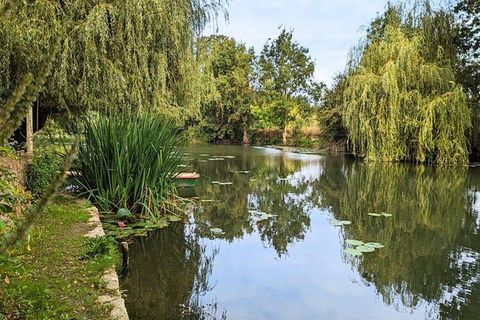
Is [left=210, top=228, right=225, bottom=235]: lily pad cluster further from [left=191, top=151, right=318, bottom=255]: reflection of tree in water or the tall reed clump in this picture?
the tall reed clump

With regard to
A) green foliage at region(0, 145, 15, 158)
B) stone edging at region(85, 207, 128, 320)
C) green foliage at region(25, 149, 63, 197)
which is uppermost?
green foliage at region(0, 145, 15, 158)

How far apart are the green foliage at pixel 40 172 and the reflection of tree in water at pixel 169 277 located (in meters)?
1.28

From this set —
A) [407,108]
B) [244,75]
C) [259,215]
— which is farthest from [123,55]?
[244,75]

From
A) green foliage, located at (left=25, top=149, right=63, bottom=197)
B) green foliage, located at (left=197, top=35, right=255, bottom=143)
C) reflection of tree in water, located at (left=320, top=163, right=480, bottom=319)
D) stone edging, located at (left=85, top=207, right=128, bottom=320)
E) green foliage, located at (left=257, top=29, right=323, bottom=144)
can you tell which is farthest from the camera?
green foliage, located at (left=257, top=29, right=323, bottom=144)

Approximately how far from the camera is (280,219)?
592cm

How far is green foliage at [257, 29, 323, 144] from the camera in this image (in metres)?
27.7

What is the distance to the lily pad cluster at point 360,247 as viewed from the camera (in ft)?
14.5

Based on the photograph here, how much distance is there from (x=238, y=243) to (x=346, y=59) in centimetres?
1291

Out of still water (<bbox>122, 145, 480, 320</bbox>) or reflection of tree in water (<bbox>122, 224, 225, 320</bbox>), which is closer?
reflection of tree in water (<bbox>122, 224, 225, 320</bbox>)

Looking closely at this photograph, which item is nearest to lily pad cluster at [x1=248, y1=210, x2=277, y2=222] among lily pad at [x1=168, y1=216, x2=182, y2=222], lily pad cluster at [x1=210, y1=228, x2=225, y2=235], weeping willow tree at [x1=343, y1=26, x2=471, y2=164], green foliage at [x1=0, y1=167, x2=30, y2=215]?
lily pad cluster at [x1=210, y1=228, x2=225, y2=235]

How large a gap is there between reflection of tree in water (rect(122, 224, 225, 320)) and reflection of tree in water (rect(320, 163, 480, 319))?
1.53 metres

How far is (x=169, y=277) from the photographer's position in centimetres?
359

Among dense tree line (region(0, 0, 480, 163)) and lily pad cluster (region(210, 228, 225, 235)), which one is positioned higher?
dense tree line (region(0, 0, 480, 163))

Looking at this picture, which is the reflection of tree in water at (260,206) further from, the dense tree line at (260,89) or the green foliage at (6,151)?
the dense tree line at (260,89)
